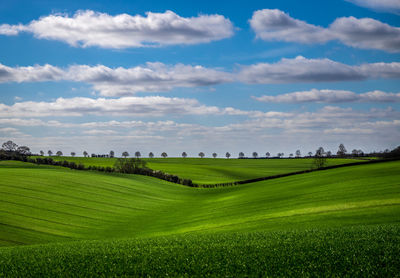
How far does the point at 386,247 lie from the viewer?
1215 cm

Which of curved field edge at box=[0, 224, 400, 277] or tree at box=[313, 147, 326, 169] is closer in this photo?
curved field edge at box=[0, 224, 400, 277]

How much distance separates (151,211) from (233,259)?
33945 millimetres

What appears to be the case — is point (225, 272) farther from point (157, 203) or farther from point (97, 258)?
point (157, 203)

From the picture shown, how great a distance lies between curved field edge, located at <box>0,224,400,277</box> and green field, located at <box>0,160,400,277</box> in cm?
4

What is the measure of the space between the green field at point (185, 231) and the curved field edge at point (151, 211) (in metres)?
0.10

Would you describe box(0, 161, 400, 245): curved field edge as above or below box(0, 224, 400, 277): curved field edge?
below

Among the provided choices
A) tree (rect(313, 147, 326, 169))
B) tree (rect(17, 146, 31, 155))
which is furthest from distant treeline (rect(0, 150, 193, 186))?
tree (rect(313, 147, 326, 169))

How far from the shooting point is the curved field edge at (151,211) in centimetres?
2489

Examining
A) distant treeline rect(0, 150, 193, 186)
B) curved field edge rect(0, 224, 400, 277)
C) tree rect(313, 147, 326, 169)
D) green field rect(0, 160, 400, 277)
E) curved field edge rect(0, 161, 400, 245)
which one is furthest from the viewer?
tree rect(313, 147, 326, 169)

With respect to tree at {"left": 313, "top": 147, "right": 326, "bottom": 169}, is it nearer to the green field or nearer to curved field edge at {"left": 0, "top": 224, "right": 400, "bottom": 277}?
the green field

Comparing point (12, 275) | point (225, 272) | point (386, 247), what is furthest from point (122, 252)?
point (386, 247)

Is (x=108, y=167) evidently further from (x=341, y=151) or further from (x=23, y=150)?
(x=341, y=151)

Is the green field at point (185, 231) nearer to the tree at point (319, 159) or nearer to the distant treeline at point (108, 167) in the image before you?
the distant treeline at point (108, 167)

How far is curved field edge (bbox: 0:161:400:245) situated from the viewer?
24891mm
